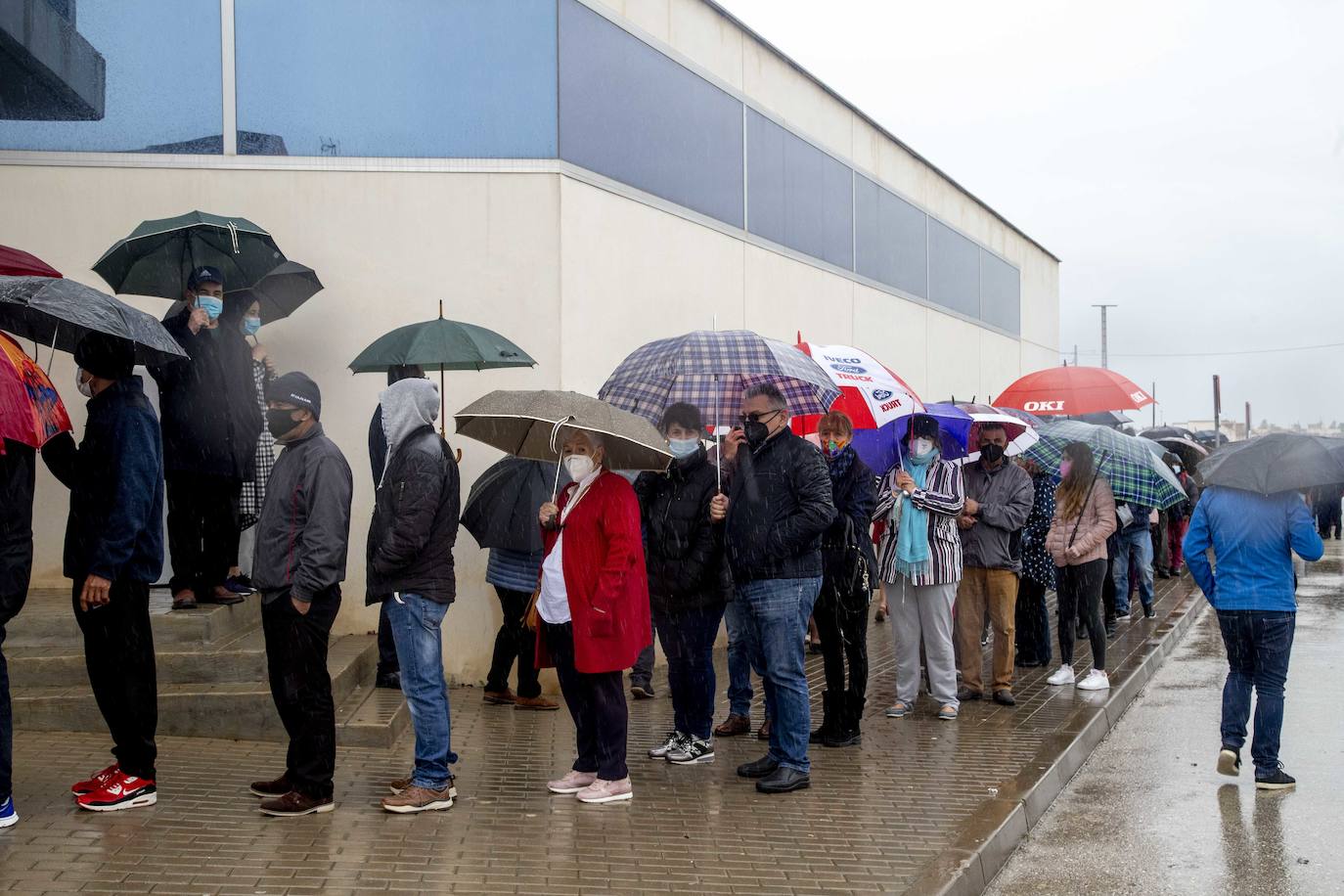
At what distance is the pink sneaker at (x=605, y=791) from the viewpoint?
21.1 feet

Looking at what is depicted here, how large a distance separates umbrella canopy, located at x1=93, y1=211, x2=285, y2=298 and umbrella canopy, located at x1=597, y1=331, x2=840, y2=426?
2671 millimetres

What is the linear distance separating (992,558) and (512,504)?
3462mm

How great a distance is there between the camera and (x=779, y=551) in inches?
265

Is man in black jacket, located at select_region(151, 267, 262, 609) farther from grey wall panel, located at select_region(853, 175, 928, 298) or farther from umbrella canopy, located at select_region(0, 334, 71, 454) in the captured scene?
grey wall panel, located at select_region(853, 175, 928, 298)

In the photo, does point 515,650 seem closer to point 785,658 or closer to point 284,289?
point 785,658

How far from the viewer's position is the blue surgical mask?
707 cm

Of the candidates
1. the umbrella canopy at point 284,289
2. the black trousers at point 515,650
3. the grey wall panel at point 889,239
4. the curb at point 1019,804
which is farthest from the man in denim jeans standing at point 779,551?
the grey wall panel at point 889,239

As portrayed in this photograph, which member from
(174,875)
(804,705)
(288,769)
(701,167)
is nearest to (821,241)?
(701,167)

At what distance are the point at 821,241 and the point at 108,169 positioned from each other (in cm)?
826

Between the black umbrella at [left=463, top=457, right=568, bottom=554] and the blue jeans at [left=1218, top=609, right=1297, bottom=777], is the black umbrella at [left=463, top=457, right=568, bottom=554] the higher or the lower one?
the higher one

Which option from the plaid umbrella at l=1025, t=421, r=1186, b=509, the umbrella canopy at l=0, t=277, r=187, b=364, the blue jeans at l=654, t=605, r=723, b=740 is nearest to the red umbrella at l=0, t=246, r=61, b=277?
the umbrella canopy at l=0, t=277, r=187, b=364

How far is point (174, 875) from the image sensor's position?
16.9ft

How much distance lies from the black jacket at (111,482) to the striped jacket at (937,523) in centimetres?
465

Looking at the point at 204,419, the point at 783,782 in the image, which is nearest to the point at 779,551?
the point at 783,782
